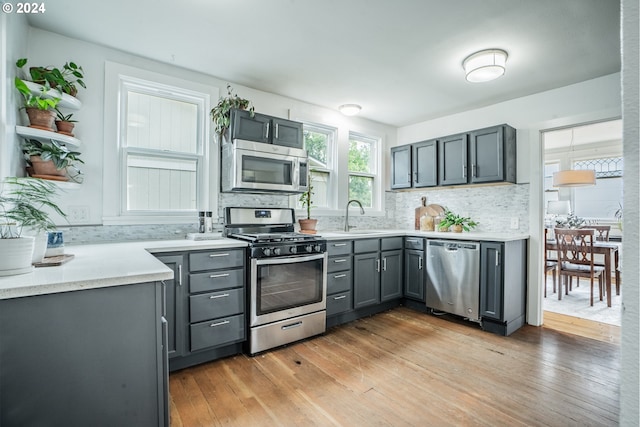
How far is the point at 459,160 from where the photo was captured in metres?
3.71

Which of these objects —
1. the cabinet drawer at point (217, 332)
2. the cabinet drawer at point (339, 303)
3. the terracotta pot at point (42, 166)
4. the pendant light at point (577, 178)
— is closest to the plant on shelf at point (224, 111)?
the terracotta pot at point (42, 166)

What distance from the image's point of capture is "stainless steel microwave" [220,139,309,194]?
115 inches

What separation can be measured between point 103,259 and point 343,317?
2.31 meters

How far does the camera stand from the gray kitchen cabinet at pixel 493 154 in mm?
3375

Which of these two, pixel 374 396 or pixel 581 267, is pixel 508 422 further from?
pixel 581 267

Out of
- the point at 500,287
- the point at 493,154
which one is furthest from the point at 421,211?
the point at 500,287

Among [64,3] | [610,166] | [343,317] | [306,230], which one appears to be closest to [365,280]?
[343,317]

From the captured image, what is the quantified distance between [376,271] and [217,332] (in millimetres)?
1817

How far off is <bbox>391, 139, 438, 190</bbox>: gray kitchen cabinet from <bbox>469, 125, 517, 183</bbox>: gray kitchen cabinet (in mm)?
480

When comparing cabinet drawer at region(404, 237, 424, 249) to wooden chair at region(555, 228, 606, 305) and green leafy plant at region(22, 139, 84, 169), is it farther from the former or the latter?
green leafy plant at region(22, 139, 84, 169)

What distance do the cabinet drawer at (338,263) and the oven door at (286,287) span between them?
12 centimetres

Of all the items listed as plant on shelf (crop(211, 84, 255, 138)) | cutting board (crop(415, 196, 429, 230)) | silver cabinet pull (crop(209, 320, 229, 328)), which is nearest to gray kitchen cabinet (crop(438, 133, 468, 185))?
cutting board (crop(415, 196, 429, 230))

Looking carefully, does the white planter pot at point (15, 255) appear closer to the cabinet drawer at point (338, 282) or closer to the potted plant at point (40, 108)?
the potted plant at point (40, 108)

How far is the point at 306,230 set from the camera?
3486 mm
